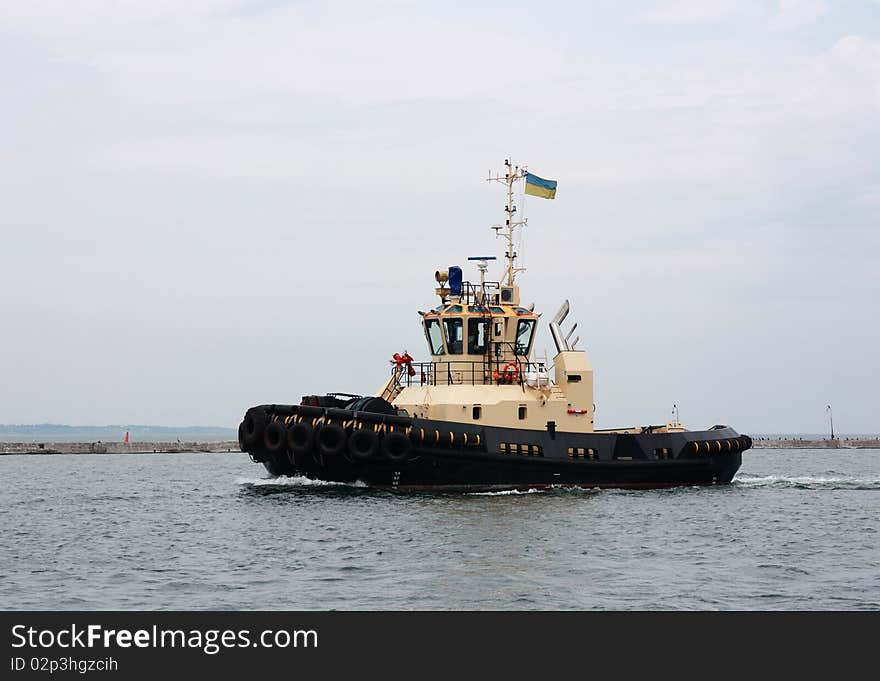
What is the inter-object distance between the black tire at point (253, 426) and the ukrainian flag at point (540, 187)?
36.8ft

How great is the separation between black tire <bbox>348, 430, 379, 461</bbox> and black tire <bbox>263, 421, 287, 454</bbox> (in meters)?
2.19

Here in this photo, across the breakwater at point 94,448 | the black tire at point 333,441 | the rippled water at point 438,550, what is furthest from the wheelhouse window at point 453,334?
the breakwater at point 94,448

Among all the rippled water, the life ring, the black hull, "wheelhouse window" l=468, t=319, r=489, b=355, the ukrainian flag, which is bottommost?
the rippled water

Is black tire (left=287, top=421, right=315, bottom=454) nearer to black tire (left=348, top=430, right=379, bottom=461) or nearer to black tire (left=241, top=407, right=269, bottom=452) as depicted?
black tire (left=348, top=430, right=379, bottom=461)

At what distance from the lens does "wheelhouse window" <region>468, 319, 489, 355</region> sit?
108 ft

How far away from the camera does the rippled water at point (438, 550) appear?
17.0 meters

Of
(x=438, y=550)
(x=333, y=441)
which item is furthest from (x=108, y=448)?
(x=438, y=550)

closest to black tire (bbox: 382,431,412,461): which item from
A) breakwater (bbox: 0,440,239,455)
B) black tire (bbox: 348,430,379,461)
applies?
black tire (bbox: 348,430,379,461)

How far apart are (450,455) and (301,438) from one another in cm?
400

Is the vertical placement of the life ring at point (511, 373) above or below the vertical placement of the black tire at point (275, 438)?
above

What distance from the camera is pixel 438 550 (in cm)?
2086

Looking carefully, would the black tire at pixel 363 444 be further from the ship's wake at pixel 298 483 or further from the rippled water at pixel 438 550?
the ship's wake at pixel 298 483
